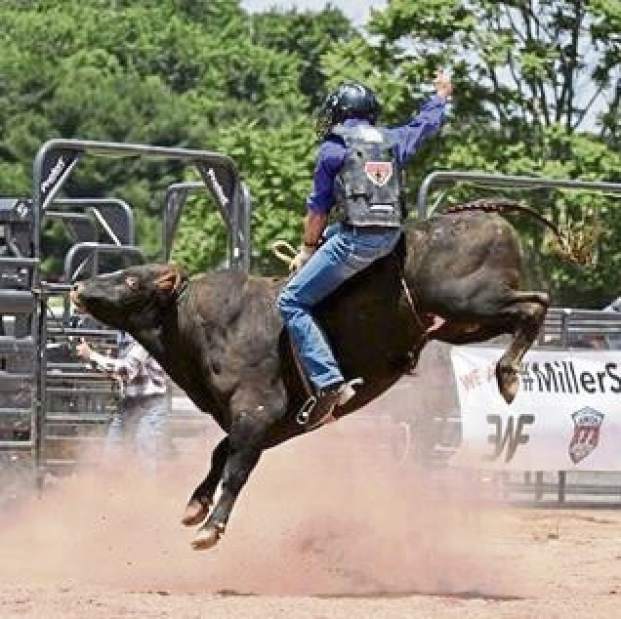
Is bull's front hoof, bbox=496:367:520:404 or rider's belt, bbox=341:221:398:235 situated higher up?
rider's belt, bbox=341:221:398:235

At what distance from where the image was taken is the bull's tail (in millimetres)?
9656

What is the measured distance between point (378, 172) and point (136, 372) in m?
4.73

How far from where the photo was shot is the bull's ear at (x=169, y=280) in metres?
9.88

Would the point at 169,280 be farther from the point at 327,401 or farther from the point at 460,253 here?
the point at 460,253

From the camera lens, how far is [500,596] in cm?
974

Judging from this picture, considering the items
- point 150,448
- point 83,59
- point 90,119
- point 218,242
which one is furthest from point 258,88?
point 150,448

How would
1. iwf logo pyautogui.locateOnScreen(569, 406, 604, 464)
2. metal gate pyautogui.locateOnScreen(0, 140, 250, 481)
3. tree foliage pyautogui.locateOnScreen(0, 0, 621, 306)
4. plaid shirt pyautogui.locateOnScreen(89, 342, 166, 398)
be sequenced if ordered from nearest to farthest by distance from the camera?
metal gate pyautogui.locateOnScreen(0, 140, 250, 481) → plaid shirt pyautogui.locateOnScreen(89, 342, 166, 398) → iwf logo pyautogui.locateOnScreen(569, 406, 604, 464) → tree foliage pyautogui.locateOnScreen(0, 0, 621, 306)

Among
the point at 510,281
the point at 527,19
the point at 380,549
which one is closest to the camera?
the point at 510,281

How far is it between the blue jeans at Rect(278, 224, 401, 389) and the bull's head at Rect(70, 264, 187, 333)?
732mm

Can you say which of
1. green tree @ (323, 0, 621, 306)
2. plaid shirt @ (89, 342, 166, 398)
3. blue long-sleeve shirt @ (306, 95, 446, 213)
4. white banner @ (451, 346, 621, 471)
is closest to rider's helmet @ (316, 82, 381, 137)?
A: blue long-sleeve shirt @ (306, 95, 446, 213)

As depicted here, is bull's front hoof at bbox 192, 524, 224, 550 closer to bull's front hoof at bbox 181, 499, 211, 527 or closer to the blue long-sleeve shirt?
bull's front hoof at bbox 181, 499, 211, 527

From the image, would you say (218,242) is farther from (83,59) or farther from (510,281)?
(83,59)

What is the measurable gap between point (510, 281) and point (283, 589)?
80.3 inches

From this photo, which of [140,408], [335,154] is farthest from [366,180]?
[140,408]
